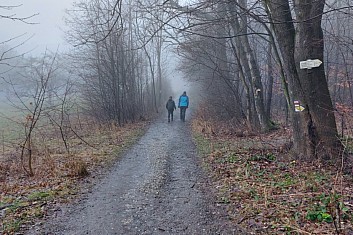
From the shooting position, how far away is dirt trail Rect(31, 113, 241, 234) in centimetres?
492

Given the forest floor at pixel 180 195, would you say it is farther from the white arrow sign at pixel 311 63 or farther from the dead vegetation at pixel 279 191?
the white arrow sign at pixel 311 63

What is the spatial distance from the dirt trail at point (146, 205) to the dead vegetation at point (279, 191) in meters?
0.42

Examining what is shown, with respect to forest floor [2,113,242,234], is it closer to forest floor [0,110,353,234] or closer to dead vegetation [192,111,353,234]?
forest floor [0,110,353,234]

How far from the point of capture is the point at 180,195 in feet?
21.2

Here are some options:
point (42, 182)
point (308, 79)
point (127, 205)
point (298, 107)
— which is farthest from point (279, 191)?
point (42, 182)

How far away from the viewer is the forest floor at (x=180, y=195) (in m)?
4.85

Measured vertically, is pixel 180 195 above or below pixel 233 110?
below

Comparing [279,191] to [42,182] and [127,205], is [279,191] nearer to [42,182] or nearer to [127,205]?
[127,205]

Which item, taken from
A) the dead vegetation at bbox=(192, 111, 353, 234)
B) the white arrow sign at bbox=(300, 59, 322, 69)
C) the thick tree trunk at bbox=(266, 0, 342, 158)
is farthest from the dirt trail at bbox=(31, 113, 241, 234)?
the white arrow sign at bbox=(300, 59, 322, 69)

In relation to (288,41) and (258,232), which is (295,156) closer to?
(288,41)

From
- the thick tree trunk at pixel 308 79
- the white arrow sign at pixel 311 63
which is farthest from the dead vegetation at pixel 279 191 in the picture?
the white arrow sign at pixel 311 63

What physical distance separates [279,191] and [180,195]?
1.84 metres

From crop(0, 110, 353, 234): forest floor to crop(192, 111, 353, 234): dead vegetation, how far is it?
0.05ft

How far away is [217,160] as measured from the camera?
936 centimetres
